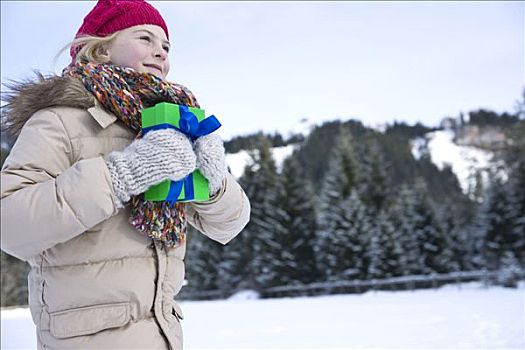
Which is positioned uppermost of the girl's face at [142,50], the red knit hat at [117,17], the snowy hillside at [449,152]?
the snowy hillside at [449,152]

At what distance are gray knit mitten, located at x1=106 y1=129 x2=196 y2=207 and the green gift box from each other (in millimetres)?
32

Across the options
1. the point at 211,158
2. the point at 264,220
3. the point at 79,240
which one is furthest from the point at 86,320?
the point at 264,220

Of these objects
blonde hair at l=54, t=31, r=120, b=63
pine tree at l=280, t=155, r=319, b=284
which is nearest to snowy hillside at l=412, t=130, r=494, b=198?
pine tree at l=280, t=155, r=319, b=284

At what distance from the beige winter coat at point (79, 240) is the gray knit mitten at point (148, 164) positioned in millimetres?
29

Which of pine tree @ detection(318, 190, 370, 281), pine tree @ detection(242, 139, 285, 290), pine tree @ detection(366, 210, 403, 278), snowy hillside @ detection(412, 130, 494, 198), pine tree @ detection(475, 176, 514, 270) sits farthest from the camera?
snowy hillside @ detection(412, 130, 494, 198)

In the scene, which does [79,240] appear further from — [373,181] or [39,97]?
[373,181]

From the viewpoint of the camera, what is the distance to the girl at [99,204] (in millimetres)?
1170

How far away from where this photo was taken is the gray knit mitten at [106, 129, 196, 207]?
1218mm

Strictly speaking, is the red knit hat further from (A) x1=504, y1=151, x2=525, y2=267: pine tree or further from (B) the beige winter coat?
(A) x1=504, y1=151, x2=525, y2=267: pine tree

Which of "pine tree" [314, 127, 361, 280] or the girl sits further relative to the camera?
"pine tree" [314, 127, 361, 280]

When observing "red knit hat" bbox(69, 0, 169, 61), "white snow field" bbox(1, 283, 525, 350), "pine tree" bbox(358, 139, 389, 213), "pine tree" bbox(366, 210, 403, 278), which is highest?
"red knit hat" bbox(69, 0, 169, 61)

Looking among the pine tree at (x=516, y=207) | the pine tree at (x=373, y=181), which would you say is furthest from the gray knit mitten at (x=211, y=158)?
the pine tree at (x=373, y=181)

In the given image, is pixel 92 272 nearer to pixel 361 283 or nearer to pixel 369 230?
pixel 361 283

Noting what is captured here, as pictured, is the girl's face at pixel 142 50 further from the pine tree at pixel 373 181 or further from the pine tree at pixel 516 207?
the pine tree at pixel 373 181
